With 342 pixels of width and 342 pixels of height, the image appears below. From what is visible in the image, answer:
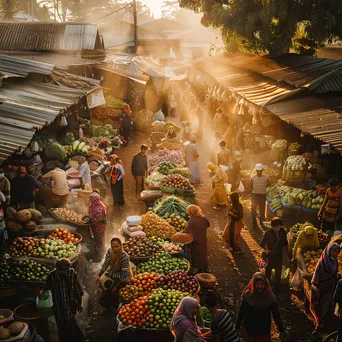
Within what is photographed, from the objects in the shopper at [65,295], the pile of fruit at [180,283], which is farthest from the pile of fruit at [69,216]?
the shopper at [65,295]

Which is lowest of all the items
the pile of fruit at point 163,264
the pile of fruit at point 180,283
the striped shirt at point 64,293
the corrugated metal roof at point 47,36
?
the pile of fruit at point 163,264

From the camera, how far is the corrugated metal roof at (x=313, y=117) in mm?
10391

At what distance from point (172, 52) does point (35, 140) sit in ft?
130

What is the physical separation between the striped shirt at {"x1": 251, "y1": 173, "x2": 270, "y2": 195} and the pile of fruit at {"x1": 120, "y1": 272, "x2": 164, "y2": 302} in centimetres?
456

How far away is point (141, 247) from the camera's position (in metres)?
8.20

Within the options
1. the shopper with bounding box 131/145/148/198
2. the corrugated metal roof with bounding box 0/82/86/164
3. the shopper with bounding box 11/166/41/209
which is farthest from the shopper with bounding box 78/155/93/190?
the shopper with bounding box 11/166/41/209

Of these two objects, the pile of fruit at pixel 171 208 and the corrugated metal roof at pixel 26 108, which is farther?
the pile of fruit at pixel 171 208

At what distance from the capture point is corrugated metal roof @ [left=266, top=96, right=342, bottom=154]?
10391 mm

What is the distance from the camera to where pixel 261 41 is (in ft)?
73.4

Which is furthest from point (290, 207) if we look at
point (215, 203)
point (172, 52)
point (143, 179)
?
point (172, 52)

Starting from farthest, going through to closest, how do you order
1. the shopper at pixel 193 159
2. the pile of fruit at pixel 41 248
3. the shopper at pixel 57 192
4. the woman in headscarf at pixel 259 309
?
1. the shopper at pixel 193 159
2. the shopper at pixel 57 192
3. the pile of fruit at pixel 41 248
4. the woman in headscarf at pixel 259 309

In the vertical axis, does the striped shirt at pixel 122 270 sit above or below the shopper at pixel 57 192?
above

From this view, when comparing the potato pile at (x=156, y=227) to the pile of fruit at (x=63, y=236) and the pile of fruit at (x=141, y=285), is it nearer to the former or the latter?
the pile of fruit at (x=63, y=236)

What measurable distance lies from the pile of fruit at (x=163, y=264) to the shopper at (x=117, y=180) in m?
4.63
